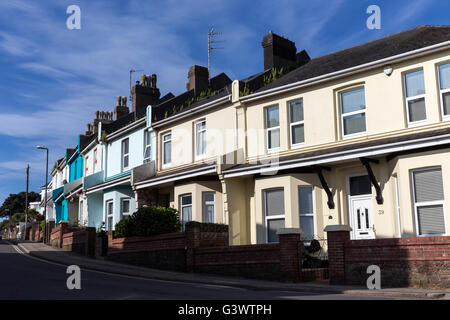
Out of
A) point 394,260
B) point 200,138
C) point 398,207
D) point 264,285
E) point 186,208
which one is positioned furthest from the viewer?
point 200,138

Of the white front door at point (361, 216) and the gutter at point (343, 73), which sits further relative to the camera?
the white front door at point (361, 216)

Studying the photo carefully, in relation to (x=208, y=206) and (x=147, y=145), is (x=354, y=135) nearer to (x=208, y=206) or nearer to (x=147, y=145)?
(x=208, y=206)

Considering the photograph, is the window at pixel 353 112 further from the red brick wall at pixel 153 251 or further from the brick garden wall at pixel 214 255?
the red brick wall at pixel 153 251

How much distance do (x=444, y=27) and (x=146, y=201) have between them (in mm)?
14027

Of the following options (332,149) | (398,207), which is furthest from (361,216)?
(332,149)

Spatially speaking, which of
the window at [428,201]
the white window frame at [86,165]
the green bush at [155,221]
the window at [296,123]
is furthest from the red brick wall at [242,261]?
the white window frame at [86,165]

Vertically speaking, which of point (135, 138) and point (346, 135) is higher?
point (135, 138)

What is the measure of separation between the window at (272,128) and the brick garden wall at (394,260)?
6.21 metres

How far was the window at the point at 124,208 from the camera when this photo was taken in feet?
83.8

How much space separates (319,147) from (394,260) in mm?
5897

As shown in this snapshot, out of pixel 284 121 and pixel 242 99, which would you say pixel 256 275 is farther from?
pixel 242 99

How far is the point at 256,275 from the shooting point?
49.9 ft

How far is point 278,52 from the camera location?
23875mm
